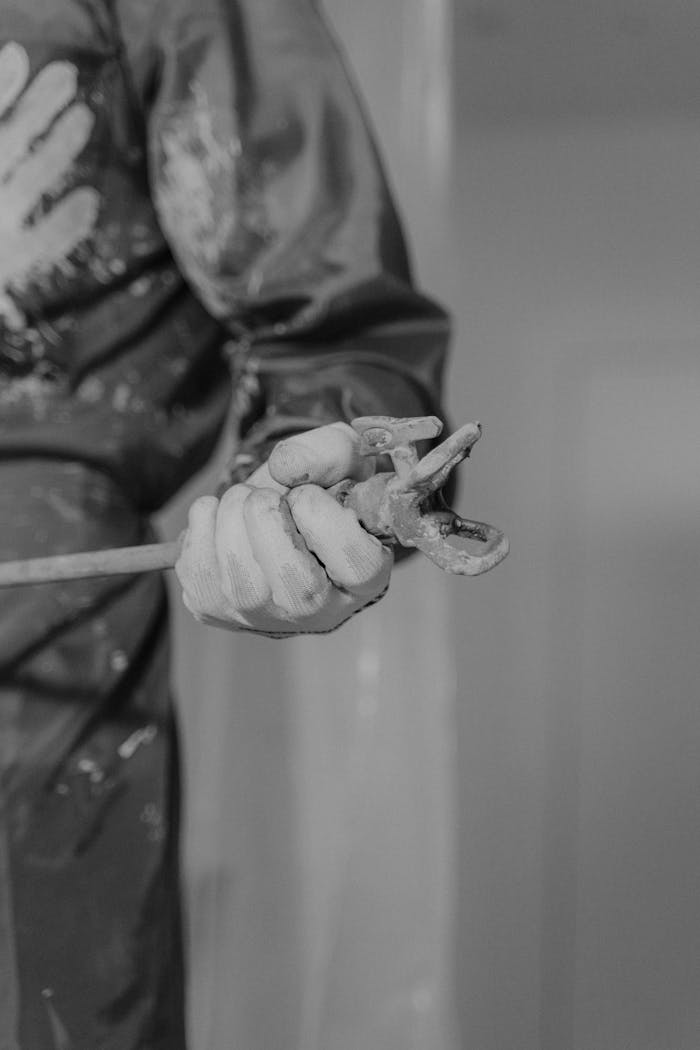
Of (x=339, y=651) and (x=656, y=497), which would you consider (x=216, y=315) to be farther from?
(x=656, y=497)

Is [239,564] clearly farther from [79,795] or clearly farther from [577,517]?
[577,517]

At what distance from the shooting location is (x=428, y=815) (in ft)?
2.21

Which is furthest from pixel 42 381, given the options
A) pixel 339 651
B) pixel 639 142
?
pixel 639 142

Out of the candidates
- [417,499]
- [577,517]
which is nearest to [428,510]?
Result: [417,499]

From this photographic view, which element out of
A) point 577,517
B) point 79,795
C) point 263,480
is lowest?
point 577,517

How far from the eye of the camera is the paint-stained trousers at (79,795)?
1.18 ft

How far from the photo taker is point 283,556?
0.27 meters

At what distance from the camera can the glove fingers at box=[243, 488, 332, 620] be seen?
0.27 m

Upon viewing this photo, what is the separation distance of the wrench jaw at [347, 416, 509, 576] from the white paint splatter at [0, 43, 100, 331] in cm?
13

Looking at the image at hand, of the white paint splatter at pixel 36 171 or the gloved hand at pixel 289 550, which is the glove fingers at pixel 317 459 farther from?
the white paint splatter at pixel 36 171

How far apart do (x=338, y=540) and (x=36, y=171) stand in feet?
0.51

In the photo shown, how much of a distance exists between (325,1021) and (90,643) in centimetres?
35

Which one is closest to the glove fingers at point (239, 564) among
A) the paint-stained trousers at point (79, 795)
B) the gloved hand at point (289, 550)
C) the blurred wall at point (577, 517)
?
the gloved hand at point (289, 550)

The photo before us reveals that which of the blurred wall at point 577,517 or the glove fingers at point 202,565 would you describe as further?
the blurred wall at point 577,517
